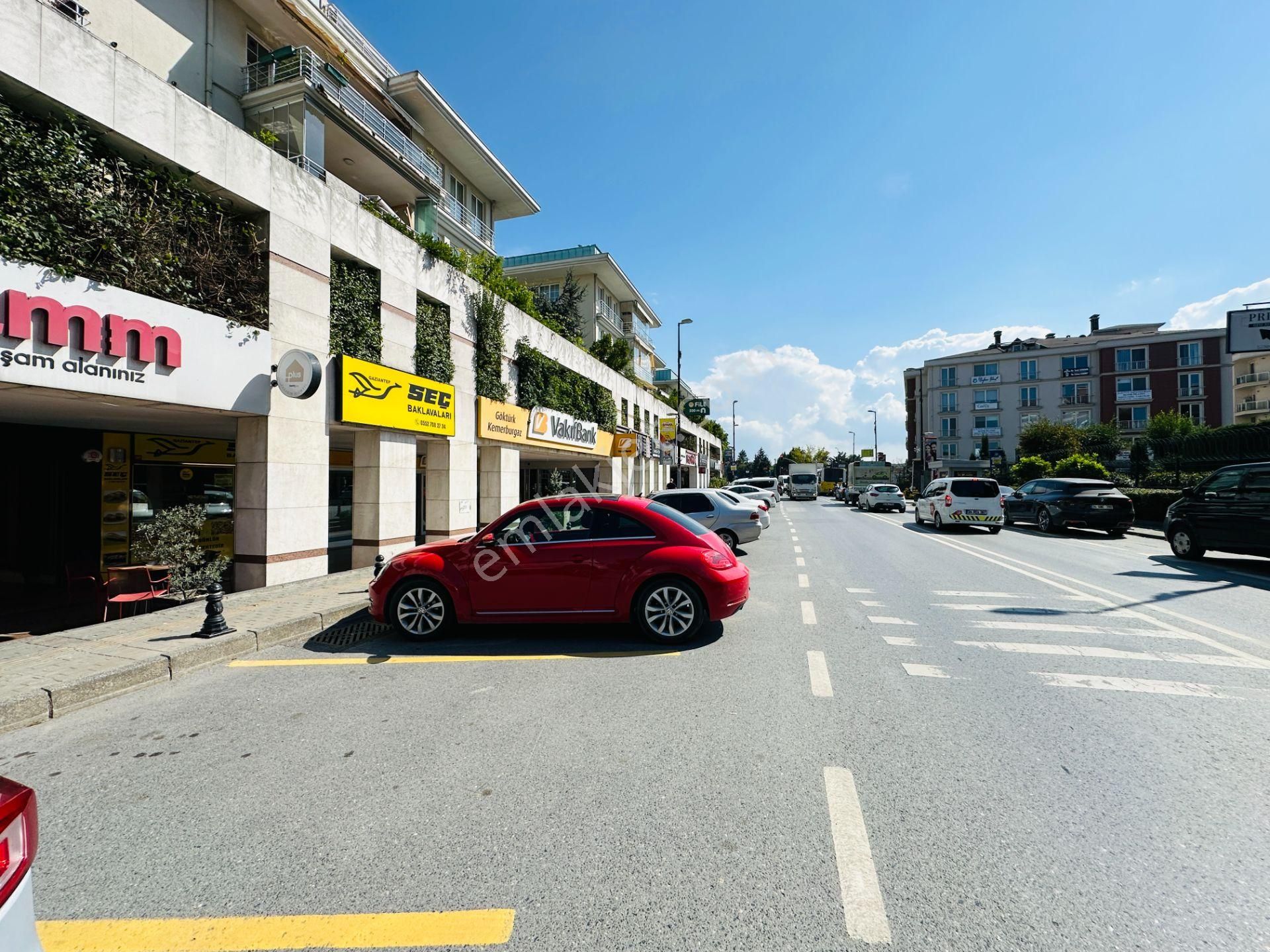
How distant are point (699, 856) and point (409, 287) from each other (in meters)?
12.7

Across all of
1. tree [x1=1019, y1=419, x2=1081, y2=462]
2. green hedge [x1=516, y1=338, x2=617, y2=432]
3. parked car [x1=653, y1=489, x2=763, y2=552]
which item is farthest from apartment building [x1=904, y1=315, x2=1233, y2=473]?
parked car [x1=653, y1=489, x2=763, y2=552]

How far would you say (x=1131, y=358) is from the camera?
56.0m

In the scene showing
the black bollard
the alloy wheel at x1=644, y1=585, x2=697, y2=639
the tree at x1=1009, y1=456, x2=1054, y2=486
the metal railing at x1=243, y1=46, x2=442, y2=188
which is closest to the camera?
the alloy wheel at x1=644, y1=585, x2=697, y2=639

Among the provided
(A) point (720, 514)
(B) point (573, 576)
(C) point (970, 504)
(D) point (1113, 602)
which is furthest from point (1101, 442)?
(B) point (573, 576)

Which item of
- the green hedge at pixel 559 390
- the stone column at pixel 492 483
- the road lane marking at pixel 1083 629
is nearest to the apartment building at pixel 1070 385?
the green hedge at pixel 559 390

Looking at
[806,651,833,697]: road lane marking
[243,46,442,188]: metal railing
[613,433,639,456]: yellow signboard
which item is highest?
[243,46,442,188]: metal railing

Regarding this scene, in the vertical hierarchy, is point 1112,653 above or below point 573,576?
below

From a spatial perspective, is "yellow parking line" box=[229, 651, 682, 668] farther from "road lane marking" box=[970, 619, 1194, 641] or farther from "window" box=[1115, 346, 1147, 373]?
"window" box=[1115, 346, 1147, 373]

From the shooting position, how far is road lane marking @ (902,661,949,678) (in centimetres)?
503

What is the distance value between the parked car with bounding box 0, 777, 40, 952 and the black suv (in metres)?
15.1

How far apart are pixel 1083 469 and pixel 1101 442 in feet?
57.4

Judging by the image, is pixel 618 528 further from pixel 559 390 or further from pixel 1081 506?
pixel 1081 506

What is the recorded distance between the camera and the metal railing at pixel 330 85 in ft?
45.5

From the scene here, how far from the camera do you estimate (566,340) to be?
2177 cm
